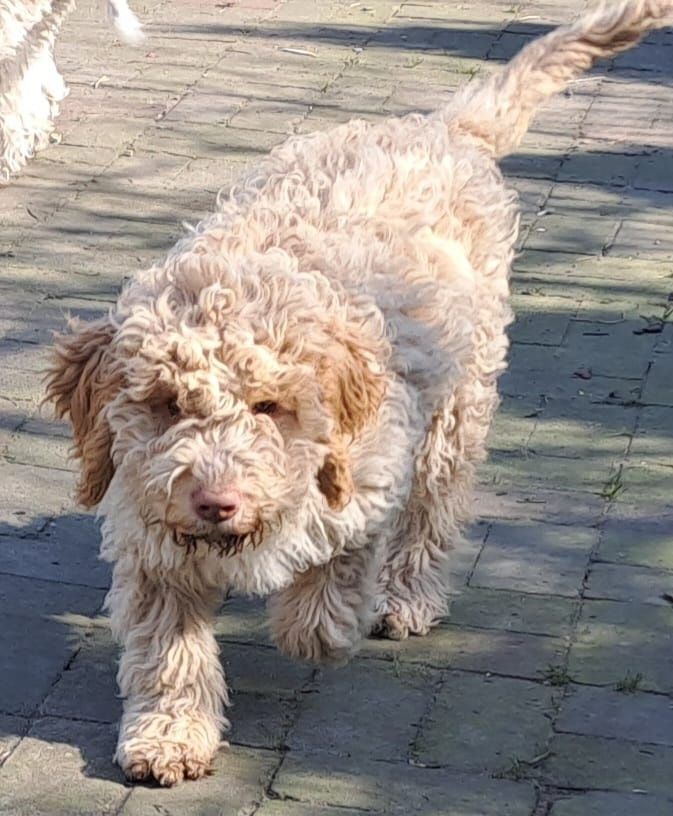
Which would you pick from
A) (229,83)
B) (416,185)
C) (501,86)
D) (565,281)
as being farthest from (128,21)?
(416,185)

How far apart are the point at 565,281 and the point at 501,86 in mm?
1952

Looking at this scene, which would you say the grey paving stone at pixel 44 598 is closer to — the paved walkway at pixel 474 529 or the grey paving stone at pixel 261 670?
the paved walkway at pixel 474 529

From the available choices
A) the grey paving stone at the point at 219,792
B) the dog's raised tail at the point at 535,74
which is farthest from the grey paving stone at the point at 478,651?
the dog's raised tail at the point at 535,74

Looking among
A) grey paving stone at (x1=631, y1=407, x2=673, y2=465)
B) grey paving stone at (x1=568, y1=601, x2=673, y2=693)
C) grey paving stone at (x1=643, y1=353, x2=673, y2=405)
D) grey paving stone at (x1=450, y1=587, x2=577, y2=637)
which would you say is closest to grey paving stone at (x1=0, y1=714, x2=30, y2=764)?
grey paving stone at (x1=450, y1=587, x2=577, y2=637)

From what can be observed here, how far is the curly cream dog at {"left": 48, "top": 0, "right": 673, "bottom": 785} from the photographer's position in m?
3.64

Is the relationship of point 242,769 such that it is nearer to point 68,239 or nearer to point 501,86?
point 501,86

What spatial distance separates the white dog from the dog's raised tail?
10.4 feet

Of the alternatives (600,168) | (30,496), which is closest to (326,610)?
(30,496)

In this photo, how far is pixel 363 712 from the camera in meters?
4.27

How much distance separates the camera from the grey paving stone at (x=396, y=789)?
3.89 m

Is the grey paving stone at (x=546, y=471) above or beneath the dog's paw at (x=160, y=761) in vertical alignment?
beneath

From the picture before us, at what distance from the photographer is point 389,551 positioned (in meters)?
4.81

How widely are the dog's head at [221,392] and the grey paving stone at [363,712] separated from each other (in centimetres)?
62

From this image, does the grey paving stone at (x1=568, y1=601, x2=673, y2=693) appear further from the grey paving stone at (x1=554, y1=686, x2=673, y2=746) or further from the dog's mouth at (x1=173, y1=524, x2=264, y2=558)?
the dog's mouth at (x1=173, y1=524, x2=264, y2=558)
